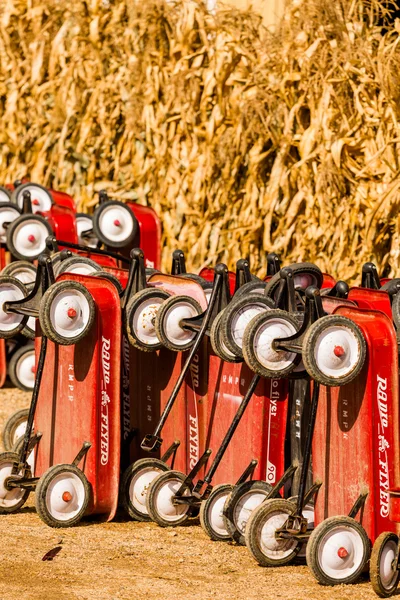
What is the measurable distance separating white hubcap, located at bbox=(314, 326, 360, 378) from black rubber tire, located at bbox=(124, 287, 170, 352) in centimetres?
112

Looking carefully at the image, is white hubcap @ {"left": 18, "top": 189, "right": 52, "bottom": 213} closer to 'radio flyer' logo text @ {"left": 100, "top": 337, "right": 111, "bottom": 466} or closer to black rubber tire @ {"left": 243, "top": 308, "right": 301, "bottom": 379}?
'radio flyer' logo text @ {"left": 100, "top": 337, "right": 111, "bottom": 466}

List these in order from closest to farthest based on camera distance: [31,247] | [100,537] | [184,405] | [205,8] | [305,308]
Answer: [305,308], [100,537], [184,405], [31,247], [205,8]

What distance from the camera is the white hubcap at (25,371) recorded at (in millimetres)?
9203

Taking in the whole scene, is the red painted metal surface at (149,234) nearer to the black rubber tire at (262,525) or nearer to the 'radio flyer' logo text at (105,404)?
the 'radio flyer' logo text at (105,404)

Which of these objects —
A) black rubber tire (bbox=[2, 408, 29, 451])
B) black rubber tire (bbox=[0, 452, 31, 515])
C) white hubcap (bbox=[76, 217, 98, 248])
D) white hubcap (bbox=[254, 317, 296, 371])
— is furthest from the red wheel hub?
white hubcap (bbox=[76, 217, 98, 248])

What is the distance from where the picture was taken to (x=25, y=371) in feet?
30.3

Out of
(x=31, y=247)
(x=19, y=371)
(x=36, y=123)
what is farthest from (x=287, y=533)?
(x=36, y=123)

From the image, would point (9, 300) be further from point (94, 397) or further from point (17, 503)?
point (17, 503)

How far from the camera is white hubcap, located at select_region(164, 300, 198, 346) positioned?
5.81 metres

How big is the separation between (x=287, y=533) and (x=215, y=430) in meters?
0.88

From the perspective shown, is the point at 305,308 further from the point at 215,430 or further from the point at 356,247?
the point at 356,247

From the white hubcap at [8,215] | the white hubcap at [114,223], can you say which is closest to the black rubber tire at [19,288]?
the white hubcap at [114,223]

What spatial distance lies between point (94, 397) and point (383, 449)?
1497mm

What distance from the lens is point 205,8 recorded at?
32.8ft
